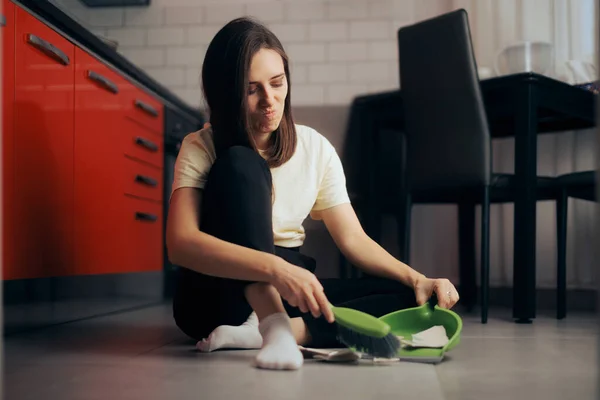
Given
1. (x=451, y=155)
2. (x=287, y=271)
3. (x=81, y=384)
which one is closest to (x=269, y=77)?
(x=287, y=271)

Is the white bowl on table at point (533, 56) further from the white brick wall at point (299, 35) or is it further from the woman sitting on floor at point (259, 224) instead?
the woman sitting on floor at point (259, 224)

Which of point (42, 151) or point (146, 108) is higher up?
point (146, 108)

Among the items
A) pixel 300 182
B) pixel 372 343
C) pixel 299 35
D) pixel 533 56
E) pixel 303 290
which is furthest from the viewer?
pixel 299 35

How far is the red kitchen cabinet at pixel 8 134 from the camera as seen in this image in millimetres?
1562

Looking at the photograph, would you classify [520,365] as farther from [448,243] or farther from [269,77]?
[448,243]

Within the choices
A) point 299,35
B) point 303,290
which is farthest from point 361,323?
point 299,35

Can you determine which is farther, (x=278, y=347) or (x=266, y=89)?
(x=266, y=89)

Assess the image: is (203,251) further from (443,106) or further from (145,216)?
(145,216)

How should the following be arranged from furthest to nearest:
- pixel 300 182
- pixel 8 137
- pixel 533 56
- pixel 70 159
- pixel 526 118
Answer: pixel 533 56 < pixel 526 118 < pixel 70 159 < pixel 8 137 < pixel 300 182

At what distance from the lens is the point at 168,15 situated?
3355 mm

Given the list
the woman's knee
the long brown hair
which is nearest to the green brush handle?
the woman's knee

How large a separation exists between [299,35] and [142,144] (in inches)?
43.8

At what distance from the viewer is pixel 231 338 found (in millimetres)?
1371

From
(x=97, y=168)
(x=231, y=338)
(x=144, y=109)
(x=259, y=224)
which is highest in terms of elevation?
(x=144, y=109)
